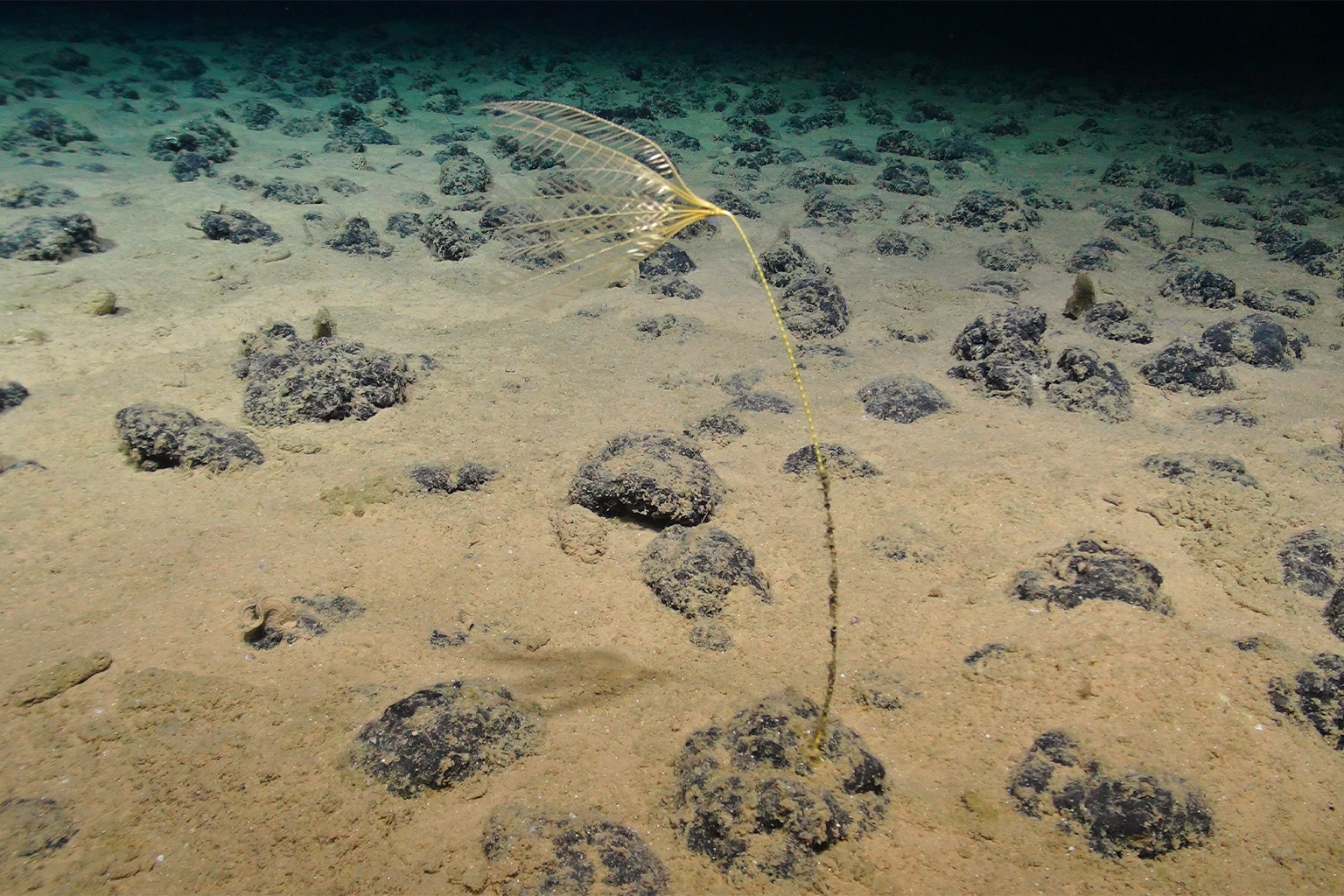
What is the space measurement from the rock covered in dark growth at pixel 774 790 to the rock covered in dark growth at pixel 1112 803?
46cm

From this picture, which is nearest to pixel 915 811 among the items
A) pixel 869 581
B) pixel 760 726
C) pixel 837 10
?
pixel 760 726

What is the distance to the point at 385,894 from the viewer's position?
1873 millimetres

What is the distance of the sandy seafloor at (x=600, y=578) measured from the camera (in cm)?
203

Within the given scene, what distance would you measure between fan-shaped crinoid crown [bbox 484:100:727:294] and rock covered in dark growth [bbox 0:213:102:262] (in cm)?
465

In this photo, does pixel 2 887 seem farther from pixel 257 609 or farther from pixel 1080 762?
pixel 1080 762

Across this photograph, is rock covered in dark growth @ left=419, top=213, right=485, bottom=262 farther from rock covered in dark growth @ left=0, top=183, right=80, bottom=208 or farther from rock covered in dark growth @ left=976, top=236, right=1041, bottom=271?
rock covered in dark growth @ left=976, top=236, right=1041, bottom=271

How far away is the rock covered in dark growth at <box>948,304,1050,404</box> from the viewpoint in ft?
14.3

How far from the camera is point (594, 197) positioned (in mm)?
2688

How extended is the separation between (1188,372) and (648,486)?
3522mm

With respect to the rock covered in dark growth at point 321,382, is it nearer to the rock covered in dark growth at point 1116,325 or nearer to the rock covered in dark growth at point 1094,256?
the rock covered in dark growth at point 1116,325

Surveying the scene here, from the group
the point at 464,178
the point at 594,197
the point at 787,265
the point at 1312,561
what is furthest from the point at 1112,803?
the point at 464,178

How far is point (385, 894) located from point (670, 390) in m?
3.05

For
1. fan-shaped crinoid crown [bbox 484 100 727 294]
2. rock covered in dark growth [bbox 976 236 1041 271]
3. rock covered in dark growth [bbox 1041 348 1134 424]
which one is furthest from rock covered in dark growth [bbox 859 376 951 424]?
rock covered in dark growth [bbox 976 236 1041 271]

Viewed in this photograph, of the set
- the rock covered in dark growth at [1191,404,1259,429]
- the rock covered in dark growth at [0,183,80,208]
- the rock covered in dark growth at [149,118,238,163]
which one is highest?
the rock covered in dark growth at [1191,404,1259,429]
